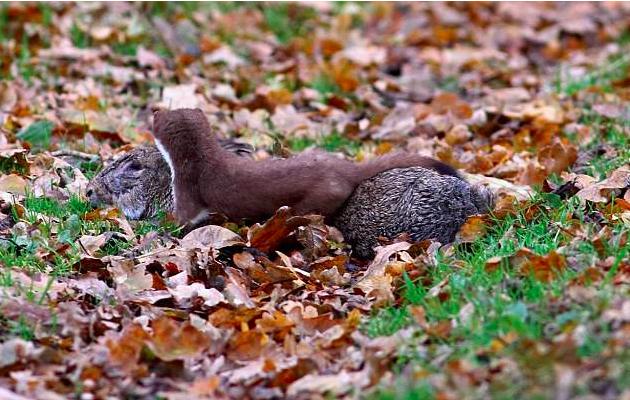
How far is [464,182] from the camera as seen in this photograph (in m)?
6.03

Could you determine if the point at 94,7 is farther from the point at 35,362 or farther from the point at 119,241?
the point at 35,362

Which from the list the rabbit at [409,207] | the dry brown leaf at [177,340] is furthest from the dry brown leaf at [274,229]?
the dry brown leaf at [177,340]

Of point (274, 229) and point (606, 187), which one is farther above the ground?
point (606, 187)

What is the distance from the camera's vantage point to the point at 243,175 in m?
6.02

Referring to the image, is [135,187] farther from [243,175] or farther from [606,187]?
[606,187]

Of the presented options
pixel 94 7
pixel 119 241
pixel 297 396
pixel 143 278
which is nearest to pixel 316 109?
pixel 94 7

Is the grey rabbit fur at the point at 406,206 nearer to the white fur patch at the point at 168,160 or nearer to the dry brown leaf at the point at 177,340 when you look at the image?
the white fur patch at the point at 168,160

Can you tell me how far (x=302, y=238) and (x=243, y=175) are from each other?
50 cm

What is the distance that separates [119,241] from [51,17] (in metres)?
4.51

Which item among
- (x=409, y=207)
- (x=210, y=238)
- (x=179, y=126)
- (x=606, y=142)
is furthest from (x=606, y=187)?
(x=179, y=126)

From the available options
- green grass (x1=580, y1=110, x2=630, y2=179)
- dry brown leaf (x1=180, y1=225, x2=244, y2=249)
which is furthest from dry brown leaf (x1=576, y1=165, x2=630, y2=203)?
dry brown leaf (x1=180, y1=225, x2=244, y2=249)

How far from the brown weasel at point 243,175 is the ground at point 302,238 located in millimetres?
181

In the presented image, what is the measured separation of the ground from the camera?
13.6 ft

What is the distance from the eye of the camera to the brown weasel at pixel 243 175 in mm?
5953
